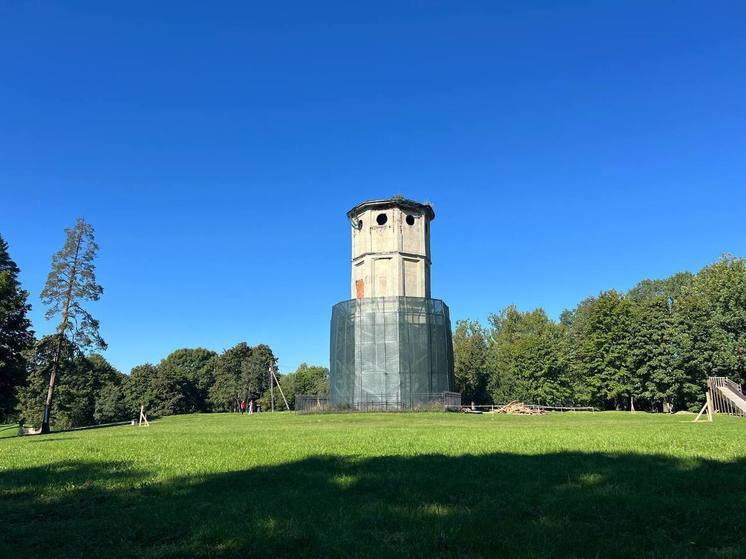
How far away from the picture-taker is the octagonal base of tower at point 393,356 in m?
43.4

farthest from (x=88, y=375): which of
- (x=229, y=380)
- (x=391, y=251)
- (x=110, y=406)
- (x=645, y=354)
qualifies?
(x=645, y=354)

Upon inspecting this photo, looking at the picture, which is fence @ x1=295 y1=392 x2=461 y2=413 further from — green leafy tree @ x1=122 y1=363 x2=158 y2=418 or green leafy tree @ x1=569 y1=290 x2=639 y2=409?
green leafy tree @ x1=122 y1=363 x2=158 y2=418

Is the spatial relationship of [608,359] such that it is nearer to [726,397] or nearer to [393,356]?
[726,397]

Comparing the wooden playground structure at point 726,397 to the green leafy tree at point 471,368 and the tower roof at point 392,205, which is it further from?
the green leafy tree at point 471,368

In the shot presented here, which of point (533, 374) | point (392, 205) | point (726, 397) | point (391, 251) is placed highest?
point (392, 205)

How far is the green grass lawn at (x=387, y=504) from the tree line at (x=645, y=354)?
38196 mm

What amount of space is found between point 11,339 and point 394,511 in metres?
42.7

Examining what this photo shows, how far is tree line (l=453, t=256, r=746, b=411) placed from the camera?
44031 millimetres

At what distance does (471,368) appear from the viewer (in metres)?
69.9

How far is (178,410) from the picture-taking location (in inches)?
3297

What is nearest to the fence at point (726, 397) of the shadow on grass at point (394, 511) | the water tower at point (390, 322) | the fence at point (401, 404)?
the fence at point (401, 404)

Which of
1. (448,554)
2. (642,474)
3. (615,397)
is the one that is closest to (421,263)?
(615,397)

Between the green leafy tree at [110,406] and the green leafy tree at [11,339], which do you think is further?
the green leafy tree at [110,406]

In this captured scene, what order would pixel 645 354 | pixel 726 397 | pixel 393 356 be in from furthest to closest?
pixel 645 354, pixel 393 356, pixel 726 397
